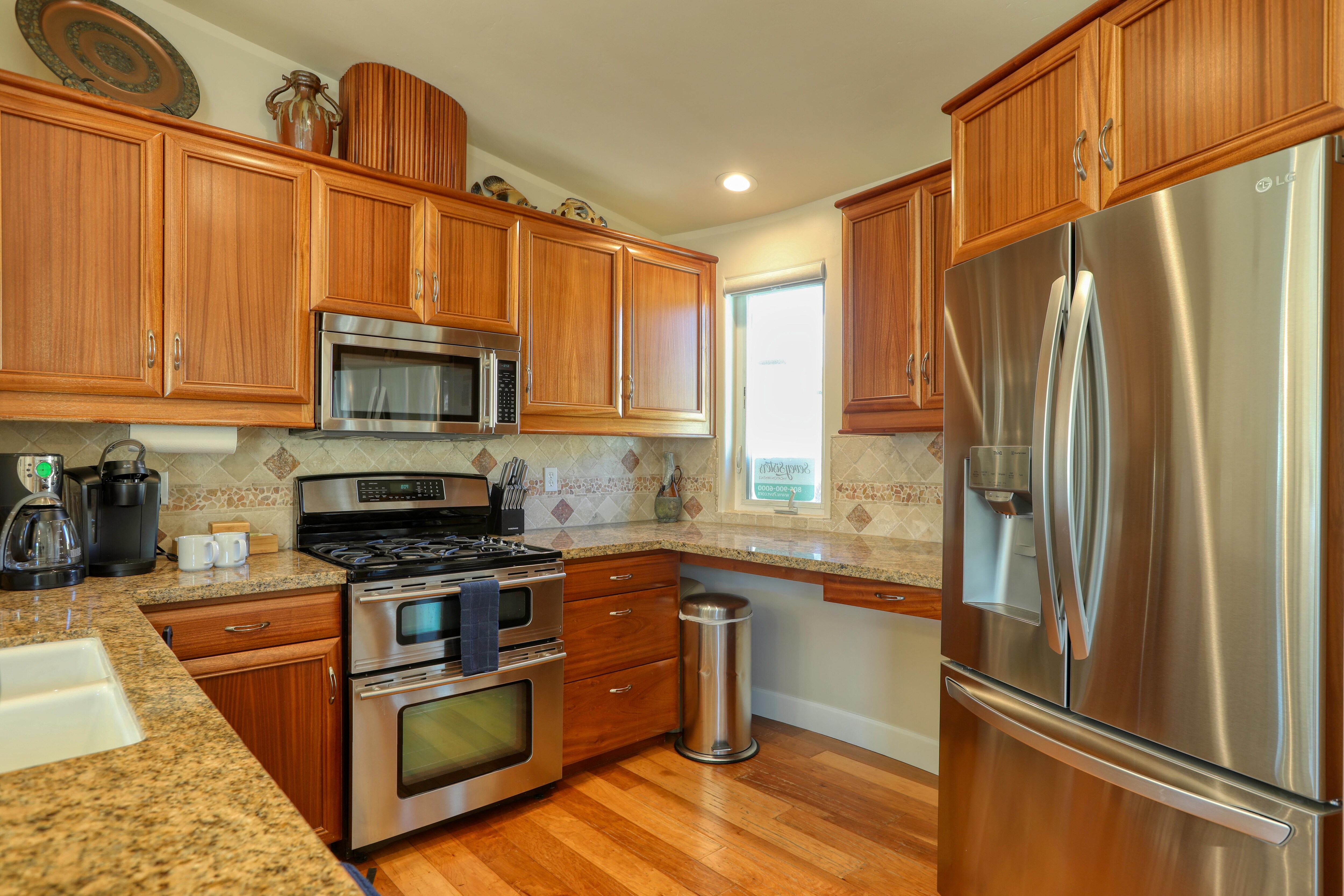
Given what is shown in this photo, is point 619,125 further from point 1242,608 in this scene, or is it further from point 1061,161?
point 1242,608

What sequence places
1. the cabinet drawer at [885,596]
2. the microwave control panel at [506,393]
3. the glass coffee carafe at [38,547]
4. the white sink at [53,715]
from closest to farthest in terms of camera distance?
1. the white sink at [53,715]
2. the glass coffee carafe at [38,547]
3. the cabinet drawer at [885,596]
4. the microwave control panel at [506,393]

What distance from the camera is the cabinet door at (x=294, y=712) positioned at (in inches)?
76.8

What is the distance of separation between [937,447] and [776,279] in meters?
1.14

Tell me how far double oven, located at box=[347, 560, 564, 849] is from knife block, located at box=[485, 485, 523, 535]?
53cm

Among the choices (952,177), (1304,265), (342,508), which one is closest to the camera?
(1304,265)

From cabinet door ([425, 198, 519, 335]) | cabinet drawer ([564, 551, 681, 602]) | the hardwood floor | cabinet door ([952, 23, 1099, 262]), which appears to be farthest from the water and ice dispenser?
cabinet door ([425, 198, 519, 335])

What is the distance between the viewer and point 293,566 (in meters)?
2.21

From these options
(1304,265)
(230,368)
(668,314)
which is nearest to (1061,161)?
(1304,265)

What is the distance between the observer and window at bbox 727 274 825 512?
131 inches

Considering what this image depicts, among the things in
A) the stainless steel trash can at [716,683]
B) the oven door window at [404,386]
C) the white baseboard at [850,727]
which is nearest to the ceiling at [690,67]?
the oven door window at [404,386]

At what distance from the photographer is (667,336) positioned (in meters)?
3.38

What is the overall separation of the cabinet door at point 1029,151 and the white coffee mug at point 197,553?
234 cm

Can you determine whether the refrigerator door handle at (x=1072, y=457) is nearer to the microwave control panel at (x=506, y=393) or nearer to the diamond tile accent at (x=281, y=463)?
the microwave control panel at (x=506, y=393)

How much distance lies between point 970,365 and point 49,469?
2.38 meters
